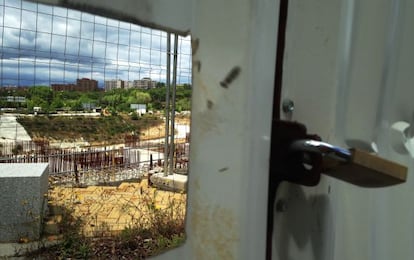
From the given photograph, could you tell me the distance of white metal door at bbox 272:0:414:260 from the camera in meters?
0.49

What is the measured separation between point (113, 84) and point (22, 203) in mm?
2170

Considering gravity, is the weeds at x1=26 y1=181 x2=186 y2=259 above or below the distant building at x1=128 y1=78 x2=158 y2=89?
below

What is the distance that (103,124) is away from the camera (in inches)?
162

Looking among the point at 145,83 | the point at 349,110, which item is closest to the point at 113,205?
the point at 145,83

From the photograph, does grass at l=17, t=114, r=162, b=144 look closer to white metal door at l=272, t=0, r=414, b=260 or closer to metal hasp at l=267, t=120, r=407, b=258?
white metal door at l=272, t=0, r=414, b=260

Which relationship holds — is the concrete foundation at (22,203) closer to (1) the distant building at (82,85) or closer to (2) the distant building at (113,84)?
(1) the distant building at (82,85)

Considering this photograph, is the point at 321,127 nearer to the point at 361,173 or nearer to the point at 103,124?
the point at 361,173

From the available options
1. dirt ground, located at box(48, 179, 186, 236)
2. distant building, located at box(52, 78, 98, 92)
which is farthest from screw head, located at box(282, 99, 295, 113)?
dirt ground, located at box(48, 179, 186, 236)

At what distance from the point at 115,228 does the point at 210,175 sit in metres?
3.45

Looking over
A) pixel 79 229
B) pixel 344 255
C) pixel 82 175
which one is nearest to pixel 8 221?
pixel 79 229

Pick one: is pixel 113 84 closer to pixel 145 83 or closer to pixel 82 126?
pixel 145 83

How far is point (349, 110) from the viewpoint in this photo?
56cm

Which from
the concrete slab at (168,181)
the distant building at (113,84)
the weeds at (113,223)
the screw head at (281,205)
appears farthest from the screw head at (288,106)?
the concrete slab at (168,181)

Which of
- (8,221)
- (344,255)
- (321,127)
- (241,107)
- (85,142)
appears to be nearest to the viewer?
(241,107)
